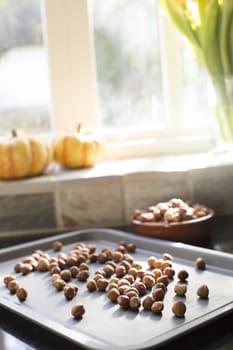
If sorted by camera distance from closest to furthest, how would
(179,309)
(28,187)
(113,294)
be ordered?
(179,309) < (113,294) < (28,187)

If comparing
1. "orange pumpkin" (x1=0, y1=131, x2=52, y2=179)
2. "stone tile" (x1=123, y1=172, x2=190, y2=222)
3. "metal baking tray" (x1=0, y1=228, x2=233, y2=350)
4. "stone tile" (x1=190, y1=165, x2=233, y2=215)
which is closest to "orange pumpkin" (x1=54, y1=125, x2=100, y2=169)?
"orange pumpkin" (x1=0, y1=131, x2=52, y2=179)

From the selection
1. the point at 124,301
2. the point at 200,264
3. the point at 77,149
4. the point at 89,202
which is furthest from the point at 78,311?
the point at 77,149

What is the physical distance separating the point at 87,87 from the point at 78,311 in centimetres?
95

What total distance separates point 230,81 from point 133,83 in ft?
1.10

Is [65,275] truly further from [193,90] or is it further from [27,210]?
[193,90]

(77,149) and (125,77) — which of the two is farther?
(125,77)

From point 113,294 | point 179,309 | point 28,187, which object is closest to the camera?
point 179,309

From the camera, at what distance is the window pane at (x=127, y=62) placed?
1765 mm

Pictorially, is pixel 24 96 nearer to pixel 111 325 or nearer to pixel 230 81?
pixel 230 81

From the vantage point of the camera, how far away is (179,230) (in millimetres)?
1321

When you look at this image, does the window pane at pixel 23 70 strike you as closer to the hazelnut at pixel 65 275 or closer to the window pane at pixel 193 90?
the window pane at pixel 193 90

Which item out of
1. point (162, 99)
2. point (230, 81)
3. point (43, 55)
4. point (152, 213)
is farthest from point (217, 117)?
point (43, 55)

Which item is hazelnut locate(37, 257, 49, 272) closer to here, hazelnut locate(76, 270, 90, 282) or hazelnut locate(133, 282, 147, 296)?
hazelnut locate(76, 270, 90, 282)

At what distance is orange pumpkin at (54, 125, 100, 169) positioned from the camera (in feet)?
5.34
